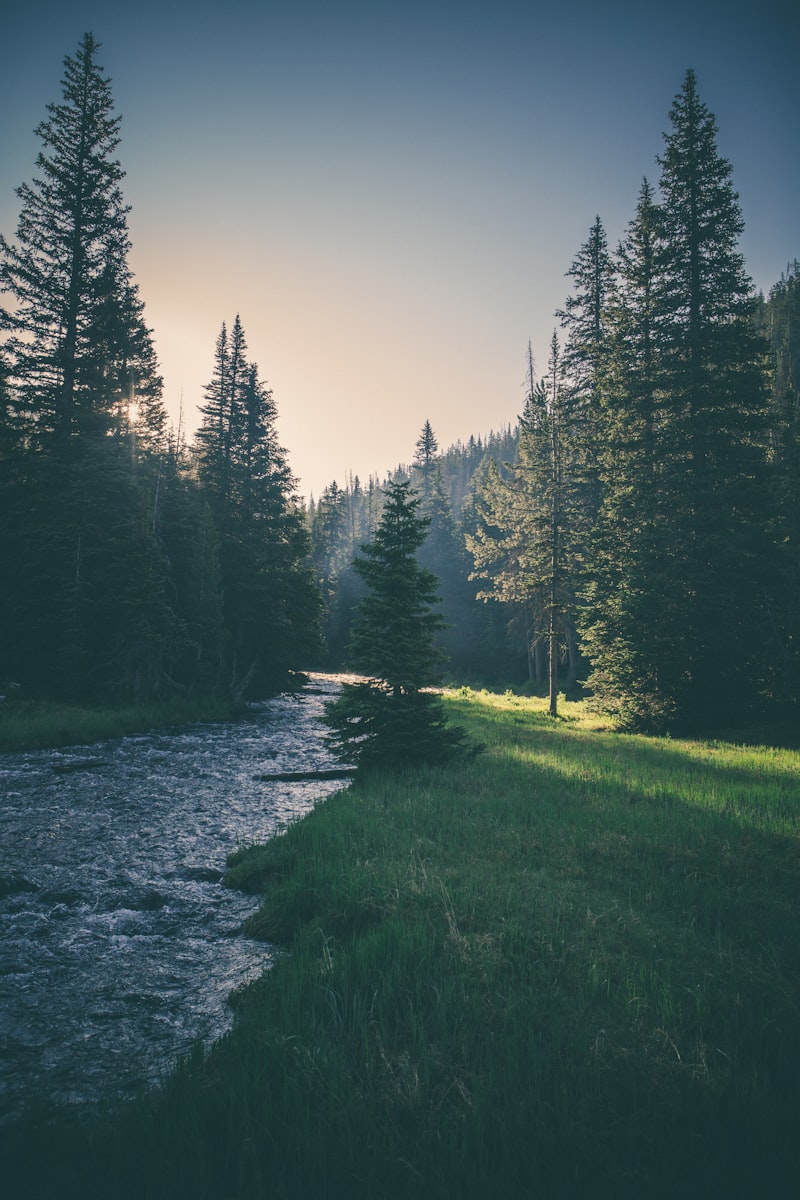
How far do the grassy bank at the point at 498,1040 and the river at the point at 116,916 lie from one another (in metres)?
0.59

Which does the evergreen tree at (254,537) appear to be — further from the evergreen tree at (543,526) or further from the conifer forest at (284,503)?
the evergreen tree at (543,526)

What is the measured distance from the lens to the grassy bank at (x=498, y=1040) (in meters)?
2.79

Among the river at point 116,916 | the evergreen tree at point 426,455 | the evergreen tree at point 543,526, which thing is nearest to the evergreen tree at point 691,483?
the evergreen tree at point 543,526

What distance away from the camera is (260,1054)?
12.2 feet

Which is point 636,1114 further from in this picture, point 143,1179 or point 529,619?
point 529,619

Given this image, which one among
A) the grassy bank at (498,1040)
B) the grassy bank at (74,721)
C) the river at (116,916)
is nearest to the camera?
the grassy bank at (498,1040)

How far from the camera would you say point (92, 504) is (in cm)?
2072

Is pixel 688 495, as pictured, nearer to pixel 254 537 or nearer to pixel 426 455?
pixel 254 537

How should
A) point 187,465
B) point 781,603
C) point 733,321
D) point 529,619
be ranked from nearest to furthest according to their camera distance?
point 781,603, point 733,321, point 187,465, point 529,619

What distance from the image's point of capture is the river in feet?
13.7

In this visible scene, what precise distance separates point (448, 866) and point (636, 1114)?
4.10 metres

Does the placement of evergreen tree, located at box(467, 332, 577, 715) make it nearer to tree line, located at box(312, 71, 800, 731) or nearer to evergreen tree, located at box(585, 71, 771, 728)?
tree line, located at box(312, 71, 800, 731)

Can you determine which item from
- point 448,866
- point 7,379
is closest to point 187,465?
point 7,379

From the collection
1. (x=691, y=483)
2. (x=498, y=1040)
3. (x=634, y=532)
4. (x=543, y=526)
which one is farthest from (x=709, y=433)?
(x=498, y=1040)
